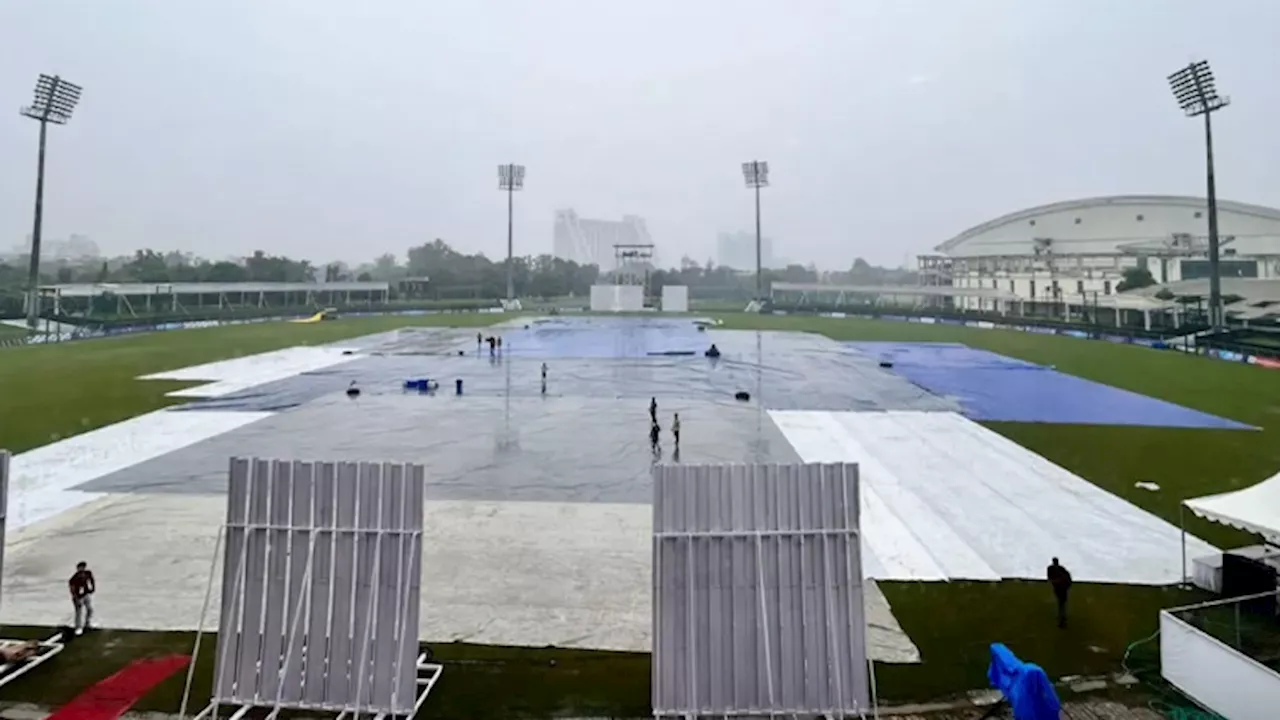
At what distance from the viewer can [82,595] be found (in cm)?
883

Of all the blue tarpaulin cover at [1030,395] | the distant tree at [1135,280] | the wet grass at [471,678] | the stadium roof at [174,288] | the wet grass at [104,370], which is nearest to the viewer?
the wet grass at [471,678]

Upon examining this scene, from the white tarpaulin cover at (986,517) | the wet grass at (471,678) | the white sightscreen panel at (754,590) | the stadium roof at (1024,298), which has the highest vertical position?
the stadium roof at (1024,298)

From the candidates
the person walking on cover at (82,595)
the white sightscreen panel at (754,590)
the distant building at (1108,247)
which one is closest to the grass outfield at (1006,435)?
the person walking on cover at (82,595)

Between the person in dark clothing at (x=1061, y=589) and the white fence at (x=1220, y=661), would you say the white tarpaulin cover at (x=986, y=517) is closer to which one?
the person in dark clothing at (x=1061, y=589)

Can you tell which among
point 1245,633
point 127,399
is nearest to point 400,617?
point 1245,633

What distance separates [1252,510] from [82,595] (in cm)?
1332

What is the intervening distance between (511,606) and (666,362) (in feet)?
88.5

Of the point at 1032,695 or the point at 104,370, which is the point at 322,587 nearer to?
the point at 1032,695

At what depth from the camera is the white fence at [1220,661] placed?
6598 mm

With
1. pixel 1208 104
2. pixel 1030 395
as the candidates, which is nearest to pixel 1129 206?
pixel 1208 104

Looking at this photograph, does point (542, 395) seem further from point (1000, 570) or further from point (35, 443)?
point (1000, 570)

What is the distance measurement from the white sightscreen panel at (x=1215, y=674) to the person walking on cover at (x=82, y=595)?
11.3 metres

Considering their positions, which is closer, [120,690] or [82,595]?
[120,690]

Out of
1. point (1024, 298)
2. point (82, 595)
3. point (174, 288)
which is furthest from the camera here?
point (1024, 298)
